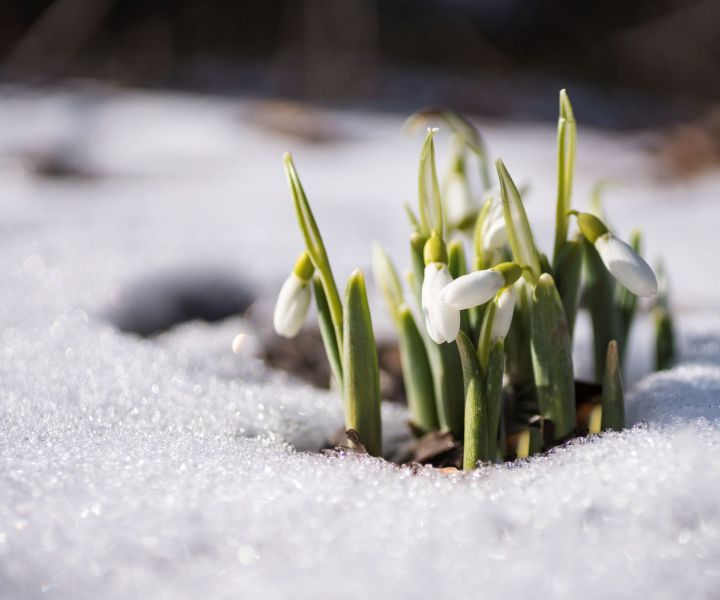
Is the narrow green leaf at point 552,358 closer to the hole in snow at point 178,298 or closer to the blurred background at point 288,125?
the blurred background at point 288,125

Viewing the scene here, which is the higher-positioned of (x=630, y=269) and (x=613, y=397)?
(x=630, y=269)

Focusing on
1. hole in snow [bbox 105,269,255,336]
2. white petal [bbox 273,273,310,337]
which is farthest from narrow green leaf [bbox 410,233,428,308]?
hole in snow [bbox 105,269,255,336]

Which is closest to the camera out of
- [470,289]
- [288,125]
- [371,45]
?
[470,289]

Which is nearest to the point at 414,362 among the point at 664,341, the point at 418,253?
the point at 418,253

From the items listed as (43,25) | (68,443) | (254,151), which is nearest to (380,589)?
(68,443)

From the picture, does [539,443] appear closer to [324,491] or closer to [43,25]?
[324,491]

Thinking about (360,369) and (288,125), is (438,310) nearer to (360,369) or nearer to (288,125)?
(360,369)

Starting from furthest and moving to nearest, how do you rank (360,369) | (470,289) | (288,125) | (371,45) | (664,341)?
(371,45) → (288,125) → (664,341) → (360,369) → (470,289)
